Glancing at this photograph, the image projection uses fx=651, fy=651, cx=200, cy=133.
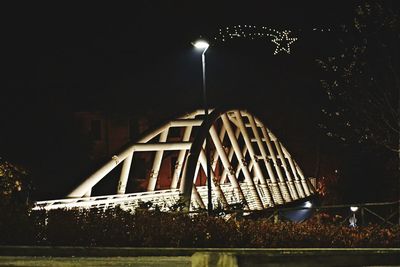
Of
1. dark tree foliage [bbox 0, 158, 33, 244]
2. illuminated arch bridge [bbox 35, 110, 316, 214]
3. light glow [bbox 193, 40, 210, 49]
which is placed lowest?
dark tree foliage [bbox 0, 158, 33, 244]

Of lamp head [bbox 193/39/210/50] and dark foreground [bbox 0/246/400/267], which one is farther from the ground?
lamp head [bbox 193/39/210/50]

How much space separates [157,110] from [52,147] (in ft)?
47.0

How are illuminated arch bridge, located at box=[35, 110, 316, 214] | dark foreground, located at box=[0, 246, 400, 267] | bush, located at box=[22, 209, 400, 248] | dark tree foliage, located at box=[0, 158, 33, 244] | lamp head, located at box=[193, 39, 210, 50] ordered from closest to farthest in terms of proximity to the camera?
dark foreground, located at box=[0, 246, 400, 267], bush, located at box=[22, 209, 400, 248], dark tree foliage, located at box=[0, 158, 33, 244], lamp head, located at box=[193, 39, 210, 50], illuminated arch bridge, located at box=[35, 110, 316, 214]

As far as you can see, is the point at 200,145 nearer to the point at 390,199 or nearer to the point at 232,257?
the point at 390,199

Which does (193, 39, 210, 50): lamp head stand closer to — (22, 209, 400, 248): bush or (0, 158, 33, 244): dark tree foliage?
(0, 158, 33, 244): dark tree foliage

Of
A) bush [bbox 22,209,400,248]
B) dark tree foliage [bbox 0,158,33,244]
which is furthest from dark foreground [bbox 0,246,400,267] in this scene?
dark tree foliage [bbox 0,158,33,244]

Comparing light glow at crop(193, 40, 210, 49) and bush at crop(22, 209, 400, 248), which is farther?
light glow at crop(193, 40, 210, 49)

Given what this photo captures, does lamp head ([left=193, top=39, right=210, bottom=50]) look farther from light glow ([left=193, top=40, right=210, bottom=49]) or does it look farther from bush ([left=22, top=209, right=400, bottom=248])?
bush ([left=22, top=209, right=400, bottom=248])

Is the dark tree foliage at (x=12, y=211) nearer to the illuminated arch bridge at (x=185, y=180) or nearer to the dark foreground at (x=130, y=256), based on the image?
the illuminated arch bridge at (x=185, y=180)

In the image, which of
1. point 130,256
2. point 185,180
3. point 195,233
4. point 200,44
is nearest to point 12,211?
point 130,256

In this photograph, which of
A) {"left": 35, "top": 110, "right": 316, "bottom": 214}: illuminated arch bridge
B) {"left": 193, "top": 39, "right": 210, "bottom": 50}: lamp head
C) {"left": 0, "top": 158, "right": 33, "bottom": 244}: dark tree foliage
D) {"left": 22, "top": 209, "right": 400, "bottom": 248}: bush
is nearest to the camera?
{"left": 22, "top": 209, "right": 400, "bottom": 248}: bush

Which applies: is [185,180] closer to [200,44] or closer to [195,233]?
[200,44]

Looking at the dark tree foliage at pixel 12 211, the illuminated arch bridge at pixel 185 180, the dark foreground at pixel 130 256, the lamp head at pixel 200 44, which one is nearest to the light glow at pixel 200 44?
the lamp head at pixel 200 44

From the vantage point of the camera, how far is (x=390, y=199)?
26.1 meters
